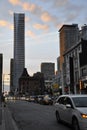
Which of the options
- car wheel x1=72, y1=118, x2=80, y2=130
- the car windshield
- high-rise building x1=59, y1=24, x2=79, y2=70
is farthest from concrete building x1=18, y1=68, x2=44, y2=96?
car wheel x1=72, y1=118, x2=80, y2=130

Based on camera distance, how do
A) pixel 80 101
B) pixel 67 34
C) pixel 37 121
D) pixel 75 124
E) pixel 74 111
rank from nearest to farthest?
pixel 75 124 → pixel 74 111 → pixel 80 101 → pixel 37 121 → pixel 67 34

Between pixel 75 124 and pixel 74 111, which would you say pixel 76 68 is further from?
pixel 75 124

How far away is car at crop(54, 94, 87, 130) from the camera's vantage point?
12.9 m

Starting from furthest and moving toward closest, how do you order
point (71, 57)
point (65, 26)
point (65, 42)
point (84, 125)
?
point (65, 42), point (65, 26), point (71, 57), point (84, 125)

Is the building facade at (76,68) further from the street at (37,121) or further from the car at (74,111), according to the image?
the car at (74,111)

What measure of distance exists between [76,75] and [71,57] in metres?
8.51

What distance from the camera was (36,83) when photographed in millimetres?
184375

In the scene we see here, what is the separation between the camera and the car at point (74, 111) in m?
12.9

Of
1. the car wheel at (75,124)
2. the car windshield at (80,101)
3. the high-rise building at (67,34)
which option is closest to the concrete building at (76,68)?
the car windshield at (80,101)

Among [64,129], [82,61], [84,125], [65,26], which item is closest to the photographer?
[84,125]

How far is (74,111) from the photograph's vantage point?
1395 cm

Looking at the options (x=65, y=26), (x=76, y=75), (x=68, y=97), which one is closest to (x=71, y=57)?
(x=76, y=75)

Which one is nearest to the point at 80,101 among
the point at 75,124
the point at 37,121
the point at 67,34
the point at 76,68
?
the point at 75,124

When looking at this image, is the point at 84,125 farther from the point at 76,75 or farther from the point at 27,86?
the point at 27,86
